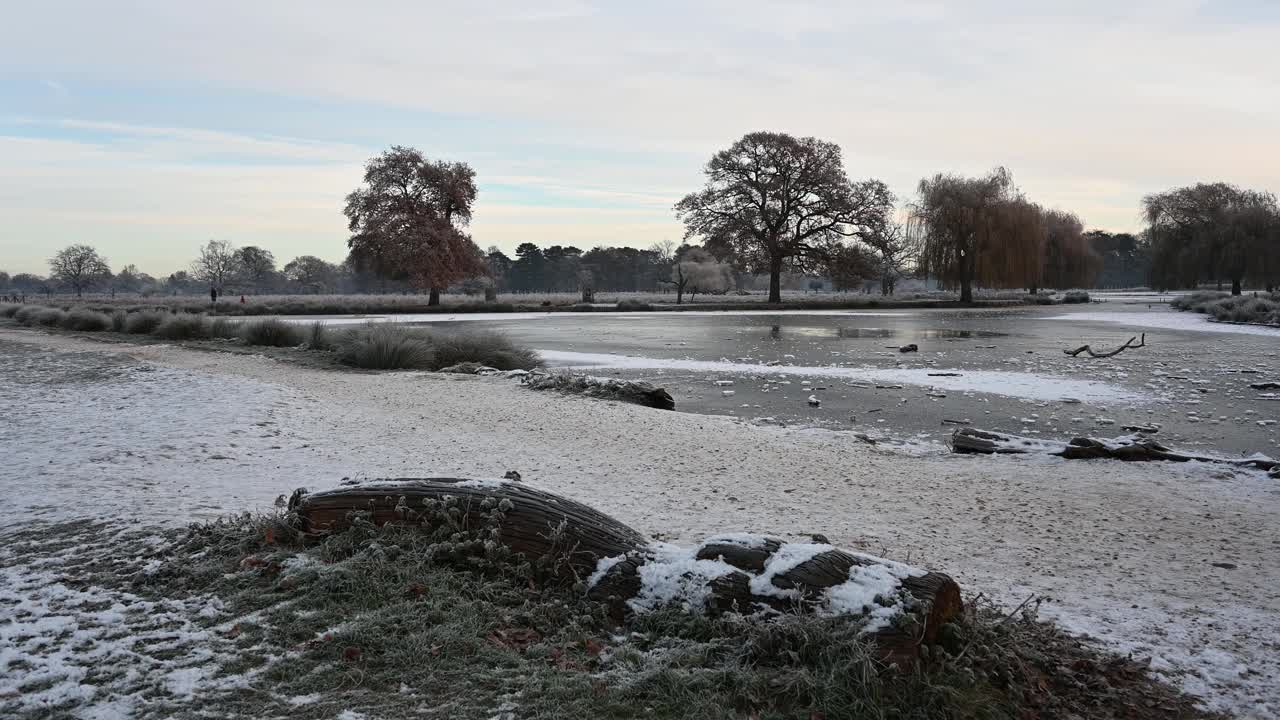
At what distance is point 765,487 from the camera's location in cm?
645

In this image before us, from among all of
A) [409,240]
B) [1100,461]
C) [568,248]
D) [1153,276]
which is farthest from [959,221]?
[568,248]

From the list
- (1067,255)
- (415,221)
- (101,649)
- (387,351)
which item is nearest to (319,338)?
(387,351)

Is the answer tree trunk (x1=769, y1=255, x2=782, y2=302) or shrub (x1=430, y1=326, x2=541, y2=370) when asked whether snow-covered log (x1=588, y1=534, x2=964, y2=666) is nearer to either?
shrub (x1=430, y1=326, x2=541, y2=370)

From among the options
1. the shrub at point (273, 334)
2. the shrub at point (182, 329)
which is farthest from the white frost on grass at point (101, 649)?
the shrub at point (182, 329)

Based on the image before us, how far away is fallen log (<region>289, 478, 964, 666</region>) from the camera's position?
10.3ft

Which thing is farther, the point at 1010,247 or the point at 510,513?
the point at 1010,247


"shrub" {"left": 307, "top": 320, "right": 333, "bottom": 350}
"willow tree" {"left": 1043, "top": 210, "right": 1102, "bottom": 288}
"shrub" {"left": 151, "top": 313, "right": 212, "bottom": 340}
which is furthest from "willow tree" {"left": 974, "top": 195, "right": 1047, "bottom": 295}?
"shrub" {"left": 151, "top": 313, "right": 212, "bottom": 340}

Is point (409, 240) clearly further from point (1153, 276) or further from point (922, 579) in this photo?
point (1153, 276)

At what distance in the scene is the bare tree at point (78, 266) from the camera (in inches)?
3433

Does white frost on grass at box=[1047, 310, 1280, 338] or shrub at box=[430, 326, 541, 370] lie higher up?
shrub at box=[430, 326, 541, 370]

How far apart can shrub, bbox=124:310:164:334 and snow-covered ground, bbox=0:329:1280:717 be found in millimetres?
14048

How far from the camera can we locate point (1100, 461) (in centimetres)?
748

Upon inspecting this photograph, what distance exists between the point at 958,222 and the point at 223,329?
140 ft

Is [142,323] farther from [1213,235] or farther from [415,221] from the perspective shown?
[1213,235]
